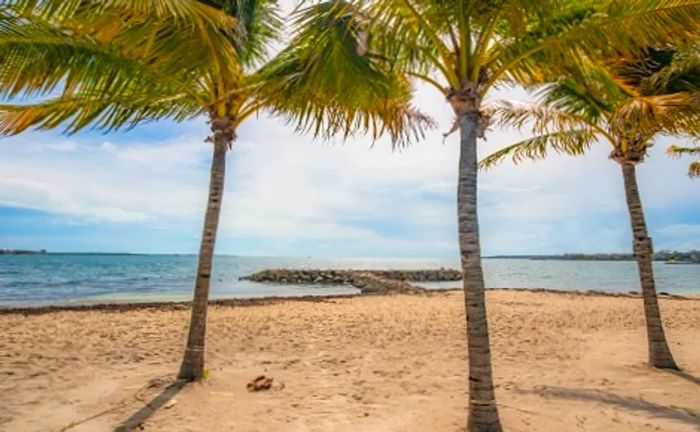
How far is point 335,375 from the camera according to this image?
7453 millimetres

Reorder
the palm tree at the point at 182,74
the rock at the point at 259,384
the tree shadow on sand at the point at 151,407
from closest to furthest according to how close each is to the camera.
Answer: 1. the palm tree at the point at 182,74
2. the tree shadow on sand at the point at 151,407
3. the rock at the point at 259,384

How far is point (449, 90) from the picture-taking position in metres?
5.27

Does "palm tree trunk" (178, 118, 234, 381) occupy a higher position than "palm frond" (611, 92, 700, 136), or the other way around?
"palm frond" (611, 92, 700, 136)

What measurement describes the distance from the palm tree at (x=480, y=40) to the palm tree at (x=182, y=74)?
1.72 feet

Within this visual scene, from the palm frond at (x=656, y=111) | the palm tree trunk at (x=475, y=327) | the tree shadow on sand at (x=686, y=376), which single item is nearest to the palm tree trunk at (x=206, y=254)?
the palm tree trunk at (x=475, y=327)

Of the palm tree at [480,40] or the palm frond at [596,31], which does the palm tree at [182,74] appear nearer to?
the palm tree at [480,40]

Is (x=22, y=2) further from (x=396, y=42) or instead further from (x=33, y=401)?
(x=33, y=401)

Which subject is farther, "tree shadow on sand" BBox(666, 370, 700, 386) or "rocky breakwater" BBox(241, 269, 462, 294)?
"rocky breakwater" BBox(241, 269, 462, 294)

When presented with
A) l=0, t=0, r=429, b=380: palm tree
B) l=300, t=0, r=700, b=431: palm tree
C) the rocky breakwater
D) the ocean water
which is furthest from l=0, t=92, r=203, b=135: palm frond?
the rocky breakwater

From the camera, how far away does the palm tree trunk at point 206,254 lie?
265 inches

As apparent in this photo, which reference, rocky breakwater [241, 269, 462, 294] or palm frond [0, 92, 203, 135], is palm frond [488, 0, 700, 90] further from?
rocky breakwater [241, 269, 462, 294]

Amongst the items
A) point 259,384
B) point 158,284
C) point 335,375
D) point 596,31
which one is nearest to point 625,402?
point 335,375

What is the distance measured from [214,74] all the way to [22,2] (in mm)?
3008

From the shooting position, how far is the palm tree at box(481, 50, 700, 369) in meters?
6.79
